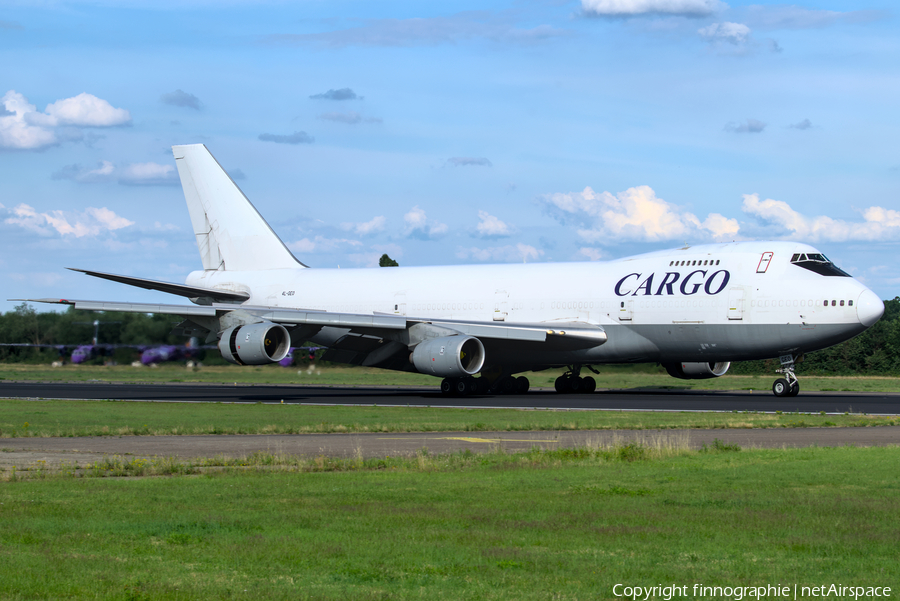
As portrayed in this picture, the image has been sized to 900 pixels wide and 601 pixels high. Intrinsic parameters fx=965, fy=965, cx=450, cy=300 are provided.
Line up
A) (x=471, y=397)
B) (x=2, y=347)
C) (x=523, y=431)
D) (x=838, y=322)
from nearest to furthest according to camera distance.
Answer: (x=523, y=431), (x=838, y=322), (x=471, y=397), (x=2, y=347)

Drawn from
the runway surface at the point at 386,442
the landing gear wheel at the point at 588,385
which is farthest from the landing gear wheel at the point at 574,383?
the runway surface at the point at 386,442

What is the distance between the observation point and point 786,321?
102ft

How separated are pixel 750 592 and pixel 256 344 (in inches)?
1141

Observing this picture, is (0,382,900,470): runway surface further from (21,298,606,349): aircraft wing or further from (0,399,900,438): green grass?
(21,298,606,349): aircraft wing

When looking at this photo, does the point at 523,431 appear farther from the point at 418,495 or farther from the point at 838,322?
the point at 838,322

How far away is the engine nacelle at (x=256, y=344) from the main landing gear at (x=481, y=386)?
6.17 m

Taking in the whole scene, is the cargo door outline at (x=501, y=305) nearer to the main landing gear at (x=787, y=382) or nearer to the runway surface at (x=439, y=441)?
the runway surface at (x=439, y=441)

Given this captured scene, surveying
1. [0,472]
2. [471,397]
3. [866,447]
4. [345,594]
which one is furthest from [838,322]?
[345,594]

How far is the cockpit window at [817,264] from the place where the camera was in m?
31.5

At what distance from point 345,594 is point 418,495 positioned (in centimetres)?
439

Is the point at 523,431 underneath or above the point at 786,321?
underneath

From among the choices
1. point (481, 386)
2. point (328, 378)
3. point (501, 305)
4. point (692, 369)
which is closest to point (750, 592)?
point (481, 386)

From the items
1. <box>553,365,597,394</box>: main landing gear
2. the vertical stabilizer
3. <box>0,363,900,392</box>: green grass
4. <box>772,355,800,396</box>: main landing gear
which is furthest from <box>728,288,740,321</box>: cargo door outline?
the vertical stabilizer

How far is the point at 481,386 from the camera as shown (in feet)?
121
